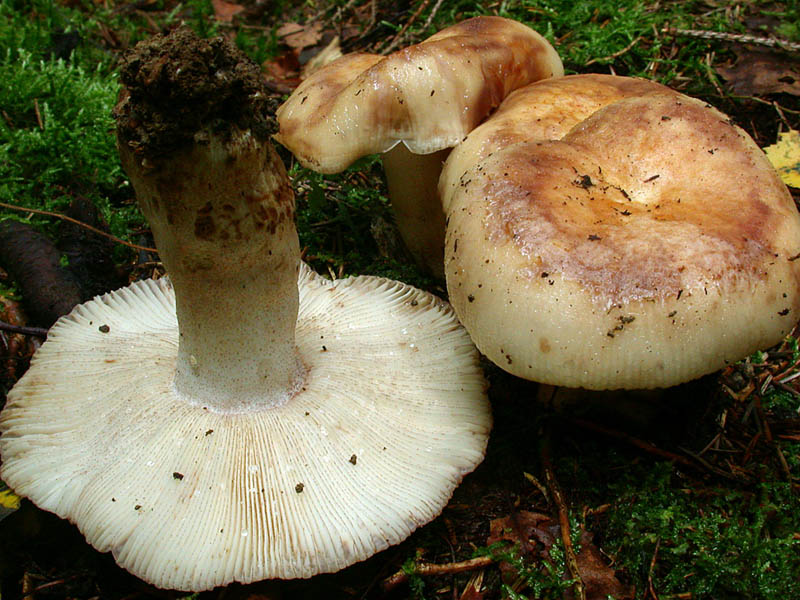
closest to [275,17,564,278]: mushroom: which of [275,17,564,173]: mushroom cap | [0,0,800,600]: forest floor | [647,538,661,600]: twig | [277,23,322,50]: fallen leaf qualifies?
[275,17,564,173]: mushroom cap

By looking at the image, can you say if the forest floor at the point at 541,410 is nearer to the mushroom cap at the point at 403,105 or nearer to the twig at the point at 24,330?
the twig at the point at 24,330

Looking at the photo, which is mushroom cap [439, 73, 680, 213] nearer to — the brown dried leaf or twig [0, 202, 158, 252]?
the brown dried leaf

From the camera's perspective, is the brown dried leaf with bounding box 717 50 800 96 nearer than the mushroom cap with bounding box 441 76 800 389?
No

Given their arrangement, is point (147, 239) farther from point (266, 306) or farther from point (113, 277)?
point (266, 306)

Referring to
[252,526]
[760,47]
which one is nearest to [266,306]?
[252,526]

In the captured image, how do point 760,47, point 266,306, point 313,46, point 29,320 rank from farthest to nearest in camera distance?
1. point 313,46
2. point 760,47
3. point 29,320
4. point 266,306

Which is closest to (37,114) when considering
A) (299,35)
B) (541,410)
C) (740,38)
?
(299,35)

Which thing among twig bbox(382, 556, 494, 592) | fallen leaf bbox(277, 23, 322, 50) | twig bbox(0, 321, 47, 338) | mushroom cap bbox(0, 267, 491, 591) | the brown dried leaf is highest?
fallen leaf bbox(277, 23, 322, 50)
